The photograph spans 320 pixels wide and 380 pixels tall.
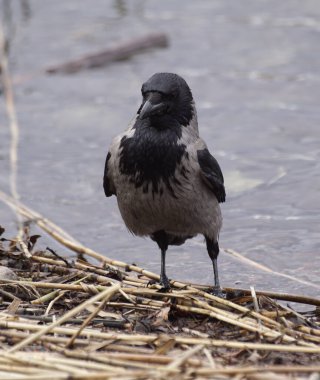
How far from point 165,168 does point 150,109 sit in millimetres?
388

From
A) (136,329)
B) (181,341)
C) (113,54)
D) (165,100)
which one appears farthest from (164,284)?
(113,54)

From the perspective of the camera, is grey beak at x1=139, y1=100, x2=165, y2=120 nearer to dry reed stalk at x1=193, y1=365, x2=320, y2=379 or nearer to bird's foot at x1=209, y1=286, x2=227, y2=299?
bird's foot at x1=209, y1=286, x2=227, y2=299

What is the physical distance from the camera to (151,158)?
648 centimetres

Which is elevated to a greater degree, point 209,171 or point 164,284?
point 209,171

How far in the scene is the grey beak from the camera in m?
6.36

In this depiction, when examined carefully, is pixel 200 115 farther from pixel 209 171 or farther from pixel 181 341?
pixel 181 341

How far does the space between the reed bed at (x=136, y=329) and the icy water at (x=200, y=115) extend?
1.68 metres

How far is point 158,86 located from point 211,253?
1370 mm

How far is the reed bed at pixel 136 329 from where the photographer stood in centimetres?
466

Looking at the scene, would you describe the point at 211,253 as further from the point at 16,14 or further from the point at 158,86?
the point at 16,14

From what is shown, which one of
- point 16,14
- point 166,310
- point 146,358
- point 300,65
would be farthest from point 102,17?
point 146,358

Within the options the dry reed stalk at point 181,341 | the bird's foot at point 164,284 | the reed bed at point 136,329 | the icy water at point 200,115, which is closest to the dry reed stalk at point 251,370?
the reed bed at point 136,329

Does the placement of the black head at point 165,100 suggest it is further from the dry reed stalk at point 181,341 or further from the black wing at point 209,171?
the dry reed stalk at point 181,341

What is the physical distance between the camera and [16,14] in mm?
16188
